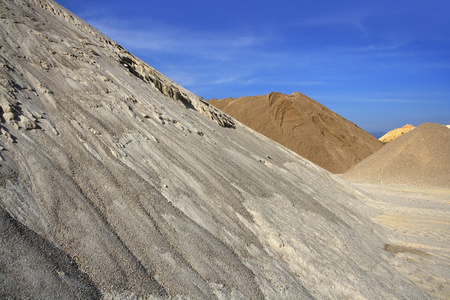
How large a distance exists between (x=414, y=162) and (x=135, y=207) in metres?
21.3

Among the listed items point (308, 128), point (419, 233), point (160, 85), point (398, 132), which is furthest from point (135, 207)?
point (398, 132)

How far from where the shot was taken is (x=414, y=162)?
2128 centimetres

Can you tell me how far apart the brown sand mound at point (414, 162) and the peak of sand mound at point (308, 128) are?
16.8ft

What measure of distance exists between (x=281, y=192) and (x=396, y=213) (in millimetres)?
6074

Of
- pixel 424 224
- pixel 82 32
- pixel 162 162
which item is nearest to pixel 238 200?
pixel 162 162

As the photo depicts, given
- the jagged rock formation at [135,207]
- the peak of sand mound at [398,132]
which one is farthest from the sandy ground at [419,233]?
the peak of sand mound at [398,132]

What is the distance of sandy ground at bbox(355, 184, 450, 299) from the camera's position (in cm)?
750

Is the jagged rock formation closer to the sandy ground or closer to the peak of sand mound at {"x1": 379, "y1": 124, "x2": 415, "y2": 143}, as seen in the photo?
the sandy ground

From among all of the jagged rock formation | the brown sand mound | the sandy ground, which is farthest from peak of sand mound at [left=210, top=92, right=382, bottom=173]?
the jagged rock formation

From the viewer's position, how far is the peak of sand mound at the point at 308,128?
95.2 ft

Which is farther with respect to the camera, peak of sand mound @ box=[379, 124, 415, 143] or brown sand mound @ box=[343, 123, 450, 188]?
peak of sand mound @ box=[379, 124, 415, 143]

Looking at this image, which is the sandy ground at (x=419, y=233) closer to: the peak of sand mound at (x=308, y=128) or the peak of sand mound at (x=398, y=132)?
the peak of sand mound at (x=308, y=128)

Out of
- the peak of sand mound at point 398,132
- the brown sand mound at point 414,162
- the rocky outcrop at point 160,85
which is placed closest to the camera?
the rocky outcrop at point 160,85

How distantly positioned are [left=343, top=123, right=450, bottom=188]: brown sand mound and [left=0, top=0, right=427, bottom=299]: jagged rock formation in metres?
10.9
